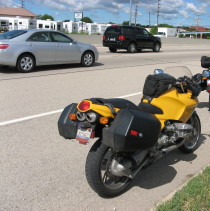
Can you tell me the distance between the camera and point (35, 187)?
3420 mm

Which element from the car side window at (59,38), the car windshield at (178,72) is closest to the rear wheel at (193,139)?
the car windshield at (178,72)

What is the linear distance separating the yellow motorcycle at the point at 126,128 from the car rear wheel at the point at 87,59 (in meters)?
9.32

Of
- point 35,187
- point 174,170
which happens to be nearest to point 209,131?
point 174,170

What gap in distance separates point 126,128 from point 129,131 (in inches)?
1.6

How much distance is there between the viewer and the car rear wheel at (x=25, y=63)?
423 inches

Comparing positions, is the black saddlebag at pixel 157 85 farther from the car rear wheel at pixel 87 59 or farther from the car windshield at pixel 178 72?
the car rear wheel at pixel 87 59

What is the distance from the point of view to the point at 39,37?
37.1 feet

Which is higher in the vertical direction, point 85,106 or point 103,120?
point 85,106

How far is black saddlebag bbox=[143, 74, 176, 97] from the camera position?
361 cm

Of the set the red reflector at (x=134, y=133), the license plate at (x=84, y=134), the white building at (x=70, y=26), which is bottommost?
the license plate at (x=84, y=134)

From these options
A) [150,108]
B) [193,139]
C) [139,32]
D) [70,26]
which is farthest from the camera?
[70,26]

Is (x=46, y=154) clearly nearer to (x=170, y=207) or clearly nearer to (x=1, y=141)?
(x=1, y=141)

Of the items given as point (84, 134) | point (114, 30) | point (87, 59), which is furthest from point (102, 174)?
point (114, 30)

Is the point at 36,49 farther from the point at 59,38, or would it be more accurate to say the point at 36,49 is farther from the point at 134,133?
the point at 134,133
